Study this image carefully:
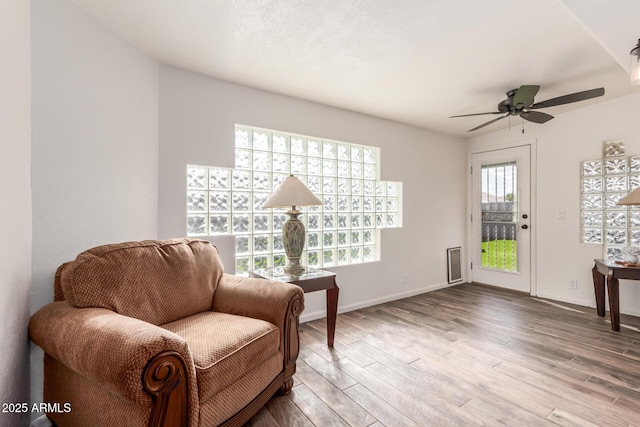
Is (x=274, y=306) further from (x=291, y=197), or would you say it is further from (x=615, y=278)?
(x=615, y=278)

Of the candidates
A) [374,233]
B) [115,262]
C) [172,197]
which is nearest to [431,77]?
[374,233]

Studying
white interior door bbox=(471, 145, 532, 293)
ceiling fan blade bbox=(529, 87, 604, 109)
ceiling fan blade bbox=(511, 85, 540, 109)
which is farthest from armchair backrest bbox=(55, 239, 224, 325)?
white interior door bbox=(471, 145, 532, 293)

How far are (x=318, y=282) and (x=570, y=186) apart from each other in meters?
3.40

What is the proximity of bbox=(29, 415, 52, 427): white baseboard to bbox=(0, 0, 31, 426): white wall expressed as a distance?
0.07 m

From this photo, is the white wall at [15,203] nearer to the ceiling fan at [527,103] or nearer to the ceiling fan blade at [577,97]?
the ceiling fan at [527,103]

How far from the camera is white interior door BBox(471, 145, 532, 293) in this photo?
4062mm

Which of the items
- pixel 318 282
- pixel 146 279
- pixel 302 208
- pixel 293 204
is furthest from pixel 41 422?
pixel 302 208

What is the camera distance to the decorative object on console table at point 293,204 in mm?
2297

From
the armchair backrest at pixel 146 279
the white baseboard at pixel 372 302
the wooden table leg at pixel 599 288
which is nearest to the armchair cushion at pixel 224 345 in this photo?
the armchair backrest at pixel 146 279

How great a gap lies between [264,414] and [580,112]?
4.48m

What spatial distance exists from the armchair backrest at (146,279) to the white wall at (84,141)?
29 cm

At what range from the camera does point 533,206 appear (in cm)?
397

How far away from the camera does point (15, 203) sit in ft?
4.31

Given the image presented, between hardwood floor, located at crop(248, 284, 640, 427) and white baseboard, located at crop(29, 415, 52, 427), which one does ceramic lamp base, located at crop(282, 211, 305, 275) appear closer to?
hardwood floor, located at crop(248, 284, 640, 427)
